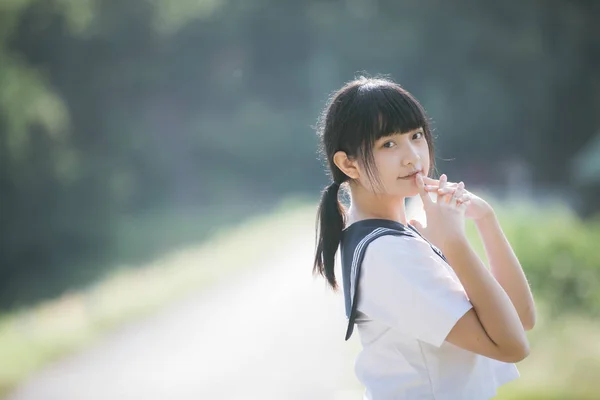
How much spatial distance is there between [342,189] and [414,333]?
16.6 inches

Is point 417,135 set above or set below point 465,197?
above

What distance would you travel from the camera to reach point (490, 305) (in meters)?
1.24

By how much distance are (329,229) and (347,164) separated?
0.14 meters

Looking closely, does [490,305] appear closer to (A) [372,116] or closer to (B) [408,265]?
(B) [408,265]

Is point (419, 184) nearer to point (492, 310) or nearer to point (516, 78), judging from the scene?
point (492, 310)

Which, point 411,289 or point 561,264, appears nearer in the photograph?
point 411,289

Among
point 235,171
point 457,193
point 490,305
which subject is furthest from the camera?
point 235,171

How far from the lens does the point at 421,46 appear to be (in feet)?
90.1

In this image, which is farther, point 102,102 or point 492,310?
point 102,102

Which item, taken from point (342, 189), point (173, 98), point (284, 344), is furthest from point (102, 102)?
point (342, 189)

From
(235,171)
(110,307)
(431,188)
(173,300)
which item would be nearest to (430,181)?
(431,188)

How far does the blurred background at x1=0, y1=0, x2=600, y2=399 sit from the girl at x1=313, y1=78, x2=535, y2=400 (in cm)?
271

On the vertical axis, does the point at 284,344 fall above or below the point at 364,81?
above

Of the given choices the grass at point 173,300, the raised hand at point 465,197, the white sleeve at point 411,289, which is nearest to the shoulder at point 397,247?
the white sleeve at point 411,289
